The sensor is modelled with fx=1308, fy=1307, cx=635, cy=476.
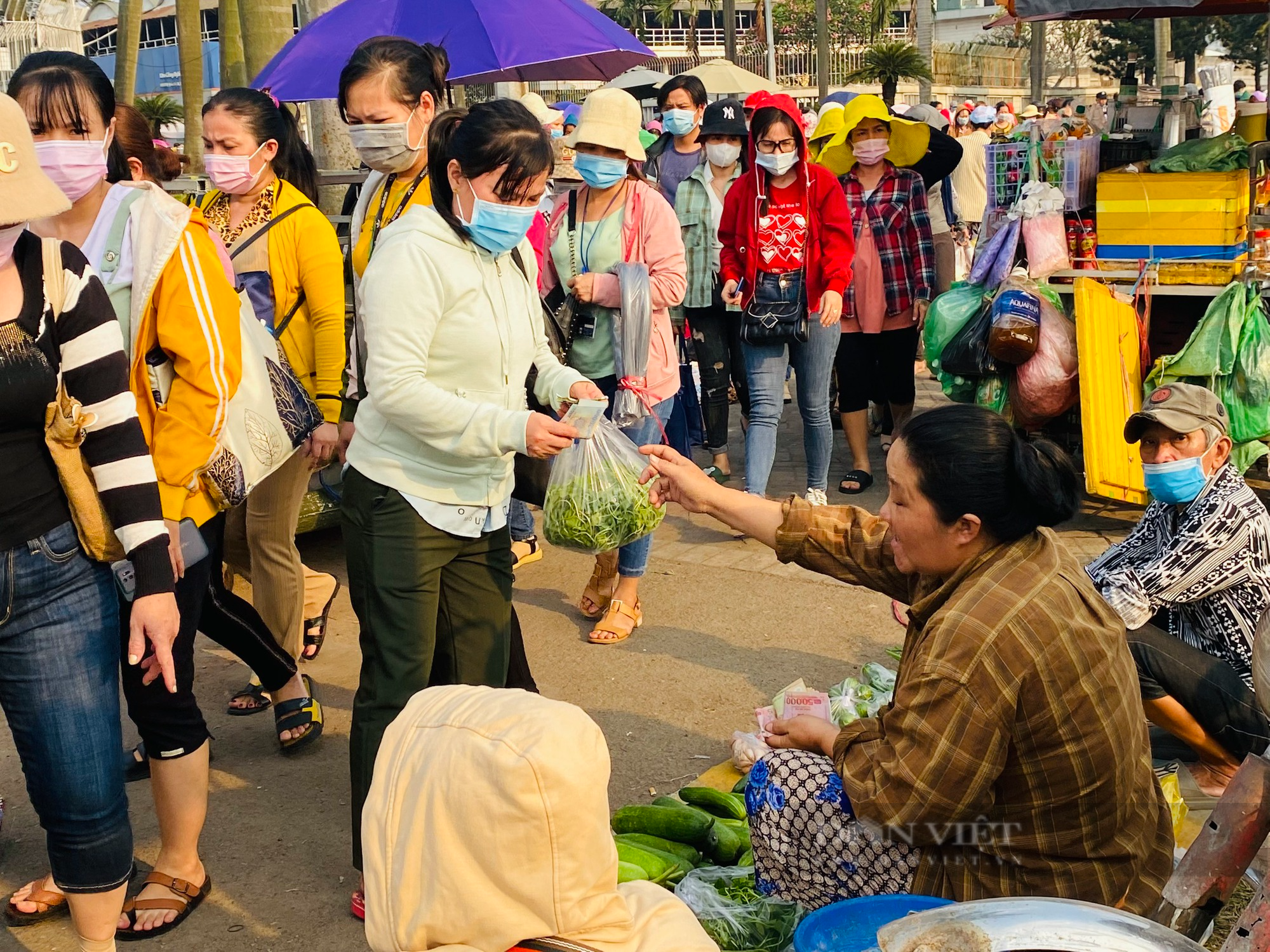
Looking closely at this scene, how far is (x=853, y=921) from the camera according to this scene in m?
2.52

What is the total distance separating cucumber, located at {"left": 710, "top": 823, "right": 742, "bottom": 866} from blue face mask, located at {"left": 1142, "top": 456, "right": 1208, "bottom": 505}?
1.64m

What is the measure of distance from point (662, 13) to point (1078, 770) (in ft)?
204

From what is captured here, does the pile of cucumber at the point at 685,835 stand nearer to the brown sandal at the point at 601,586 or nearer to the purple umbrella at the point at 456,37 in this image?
the brown sandal at the point at 601,586

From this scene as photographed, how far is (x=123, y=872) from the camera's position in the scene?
283cm

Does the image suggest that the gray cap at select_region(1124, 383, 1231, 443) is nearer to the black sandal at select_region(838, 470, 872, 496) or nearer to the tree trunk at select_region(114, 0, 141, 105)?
the black sandal at select_region(838, 470, 872, 496)

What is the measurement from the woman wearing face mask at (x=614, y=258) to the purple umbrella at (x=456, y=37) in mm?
1764

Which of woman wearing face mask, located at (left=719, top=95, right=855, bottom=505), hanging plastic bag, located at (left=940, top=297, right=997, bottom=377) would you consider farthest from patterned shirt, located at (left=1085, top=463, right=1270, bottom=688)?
hanging plastic bag, located at (left=940, top=297, right=997, bottom=377)

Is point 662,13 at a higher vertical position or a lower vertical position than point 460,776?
higher

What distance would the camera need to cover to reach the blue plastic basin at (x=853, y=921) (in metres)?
2.45

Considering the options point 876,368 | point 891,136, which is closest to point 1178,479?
point 876,368

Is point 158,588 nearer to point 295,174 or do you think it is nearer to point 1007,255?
point 295,174

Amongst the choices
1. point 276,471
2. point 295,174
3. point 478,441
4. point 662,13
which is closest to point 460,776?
point 478,441

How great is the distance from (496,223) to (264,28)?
6862 millimetres

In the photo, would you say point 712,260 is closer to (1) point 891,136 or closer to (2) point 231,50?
(1) point 891,136
